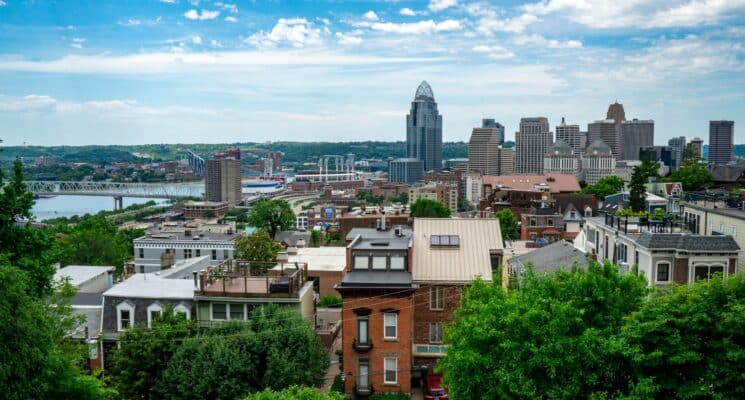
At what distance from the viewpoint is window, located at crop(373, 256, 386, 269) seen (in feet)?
106

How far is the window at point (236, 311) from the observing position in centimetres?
3114

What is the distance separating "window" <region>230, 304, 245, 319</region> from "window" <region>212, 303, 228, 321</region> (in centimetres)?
30

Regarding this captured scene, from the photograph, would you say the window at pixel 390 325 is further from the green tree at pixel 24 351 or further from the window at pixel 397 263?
the green tree at pixel 24 351

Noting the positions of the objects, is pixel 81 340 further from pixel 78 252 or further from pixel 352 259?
pixel 78 252

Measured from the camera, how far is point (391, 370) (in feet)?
100

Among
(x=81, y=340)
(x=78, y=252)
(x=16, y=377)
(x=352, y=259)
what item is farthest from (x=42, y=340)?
(x=78, y=252)

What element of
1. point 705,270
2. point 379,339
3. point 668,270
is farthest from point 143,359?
point 705,270

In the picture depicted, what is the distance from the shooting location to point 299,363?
27.8 meters

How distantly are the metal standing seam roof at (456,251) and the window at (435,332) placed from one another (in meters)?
2.16

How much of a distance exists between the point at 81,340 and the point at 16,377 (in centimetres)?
1470

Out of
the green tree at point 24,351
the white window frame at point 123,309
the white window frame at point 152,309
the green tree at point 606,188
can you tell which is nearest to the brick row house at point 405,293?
the white window frame at point 152,309

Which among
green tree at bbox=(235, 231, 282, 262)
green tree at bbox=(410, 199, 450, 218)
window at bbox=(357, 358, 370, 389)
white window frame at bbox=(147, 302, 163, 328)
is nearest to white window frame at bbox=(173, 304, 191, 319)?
white window frame at bbox=(147, 302, 163, 328)

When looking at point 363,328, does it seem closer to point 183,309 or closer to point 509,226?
point 183,309

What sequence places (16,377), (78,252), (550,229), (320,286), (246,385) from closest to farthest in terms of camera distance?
1. (16,377)
2. (246,385)
3. (320,286)
4. (78,252)
5. (550,229)
